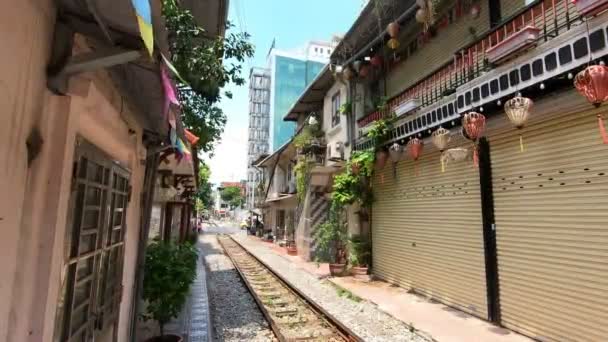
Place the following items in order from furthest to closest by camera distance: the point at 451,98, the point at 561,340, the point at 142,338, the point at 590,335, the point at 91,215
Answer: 1. the point at 451,98
2. the point at 142,338
3. the point at 561,340
4. the point at 590,335
5. the point at 91,215

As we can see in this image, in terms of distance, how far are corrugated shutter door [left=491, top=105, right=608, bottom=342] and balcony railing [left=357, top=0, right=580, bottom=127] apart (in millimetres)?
1263

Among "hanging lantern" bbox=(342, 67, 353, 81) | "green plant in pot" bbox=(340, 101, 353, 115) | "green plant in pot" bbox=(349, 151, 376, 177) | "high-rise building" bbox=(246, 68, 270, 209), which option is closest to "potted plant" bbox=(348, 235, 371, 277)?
"green plant in pot" bbox=(349, 151, 376, 177)

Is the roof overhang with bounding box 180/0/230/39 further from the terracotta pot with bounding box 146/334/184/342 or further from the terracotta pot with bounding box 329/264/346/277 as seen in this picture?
the terracotta pot with bounding box 329/264/346/277

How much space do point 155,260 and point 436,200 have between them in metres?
6.11

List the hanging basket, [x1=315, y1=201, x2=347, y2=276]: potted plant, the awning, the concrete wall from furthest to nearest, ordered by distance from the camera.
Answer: the awning
[x1=315, y1=201, x2=347, y2=276]: potted plant
the hanging basket
the concrete wall

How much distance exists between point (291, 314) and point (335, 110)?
29.4 feet

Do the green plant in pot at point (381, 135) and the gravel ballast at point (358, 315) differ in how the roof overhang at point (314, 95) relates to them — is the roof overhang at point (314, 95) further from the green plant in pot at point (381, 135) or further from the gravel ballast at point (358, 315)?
the gravel ballast at point (358, 315)

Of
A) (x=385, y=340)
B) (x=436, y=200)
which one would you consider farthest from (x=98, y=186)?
(x=436, y=200)

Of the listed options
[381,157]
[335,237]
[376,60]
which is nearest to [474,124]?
[381,157]

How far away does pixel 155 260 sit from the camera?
18.0 feet

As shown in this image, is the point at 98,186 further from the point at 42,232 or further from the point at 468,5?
the point at 468,5

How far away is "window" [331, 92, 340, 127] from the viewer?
14396mm

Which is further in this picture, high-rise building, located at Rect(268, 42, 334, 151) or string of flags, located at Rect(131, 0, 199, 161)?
high-rise building, located at Rect(268, 42, 334, 151)

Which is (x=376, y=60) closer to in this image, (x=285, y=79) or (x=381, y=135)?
(x=381, y=135)
